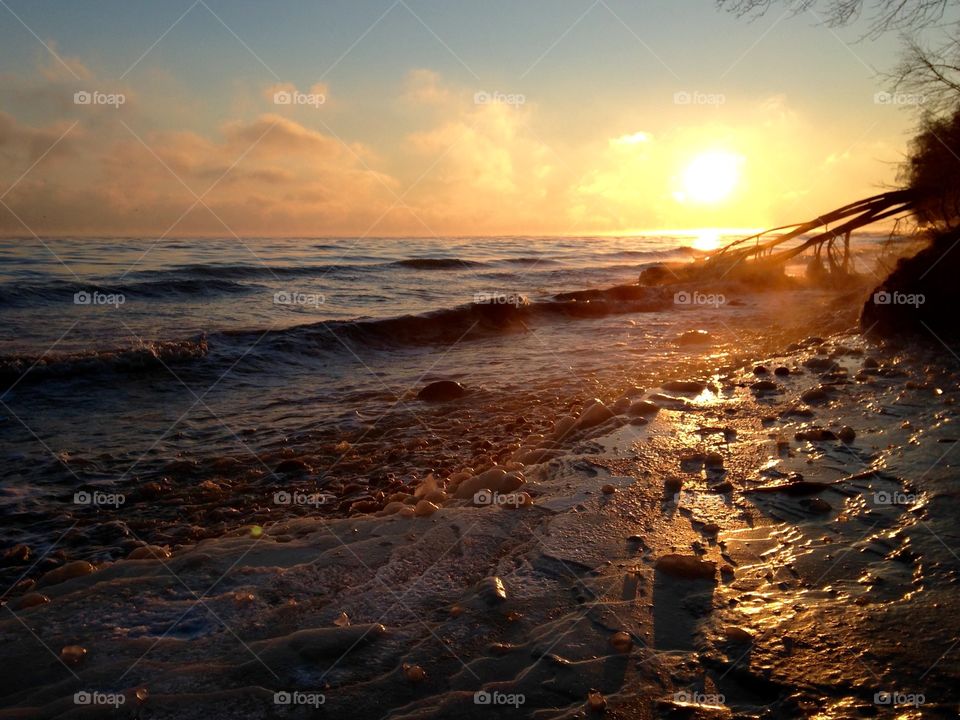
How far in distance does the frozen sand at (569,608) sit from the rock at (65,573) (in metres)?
0.16

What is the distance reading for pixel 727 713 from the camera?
188 centimetres

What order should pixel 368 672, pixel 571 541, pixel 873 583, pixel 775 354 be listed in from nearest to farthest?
pixel 368 672, pixel 873 583, pixel 571 541, pixel 775 354

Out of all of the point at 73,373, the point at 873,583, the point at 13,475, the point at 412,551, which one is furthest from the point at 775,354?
the point at 73,373

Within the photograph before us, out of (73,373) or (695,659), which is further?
(73,373)

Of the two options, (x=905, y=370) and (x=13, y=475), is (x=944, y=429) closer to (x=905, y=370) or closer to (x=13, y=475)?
(x=905, y=370)

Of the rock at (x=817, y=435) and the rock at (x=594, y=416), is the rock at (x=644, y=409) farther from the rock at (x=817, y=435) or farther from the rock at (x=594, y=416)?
the rock at (x=817, y=435)

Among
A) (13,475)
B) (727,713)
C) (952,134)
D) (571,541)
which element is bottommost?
(727,713)

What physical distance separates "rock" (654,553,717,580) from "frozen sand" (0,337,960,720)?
1cm

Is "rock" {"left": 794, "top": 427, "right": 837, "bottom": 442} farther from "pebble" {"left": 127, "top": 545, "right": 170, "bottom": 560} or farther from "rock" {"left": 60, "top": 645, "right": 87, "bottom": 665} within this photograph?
"rock" {"left": 60, "top": 645, "right": 87, "bottom": 665}

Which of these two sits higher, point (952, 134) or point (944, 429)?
point (952, 134)

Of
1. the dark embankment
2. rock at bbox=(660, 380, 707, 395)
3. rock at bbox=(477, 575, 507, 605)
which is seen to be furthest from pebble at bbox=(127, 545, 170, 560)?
the dark embankment

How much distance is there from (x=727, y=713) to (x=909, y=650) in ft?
2.44

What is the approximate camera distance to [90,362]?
8688 mm

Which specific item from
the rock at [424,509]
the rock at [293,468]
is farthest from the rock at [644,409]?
the rock at [293,468]
